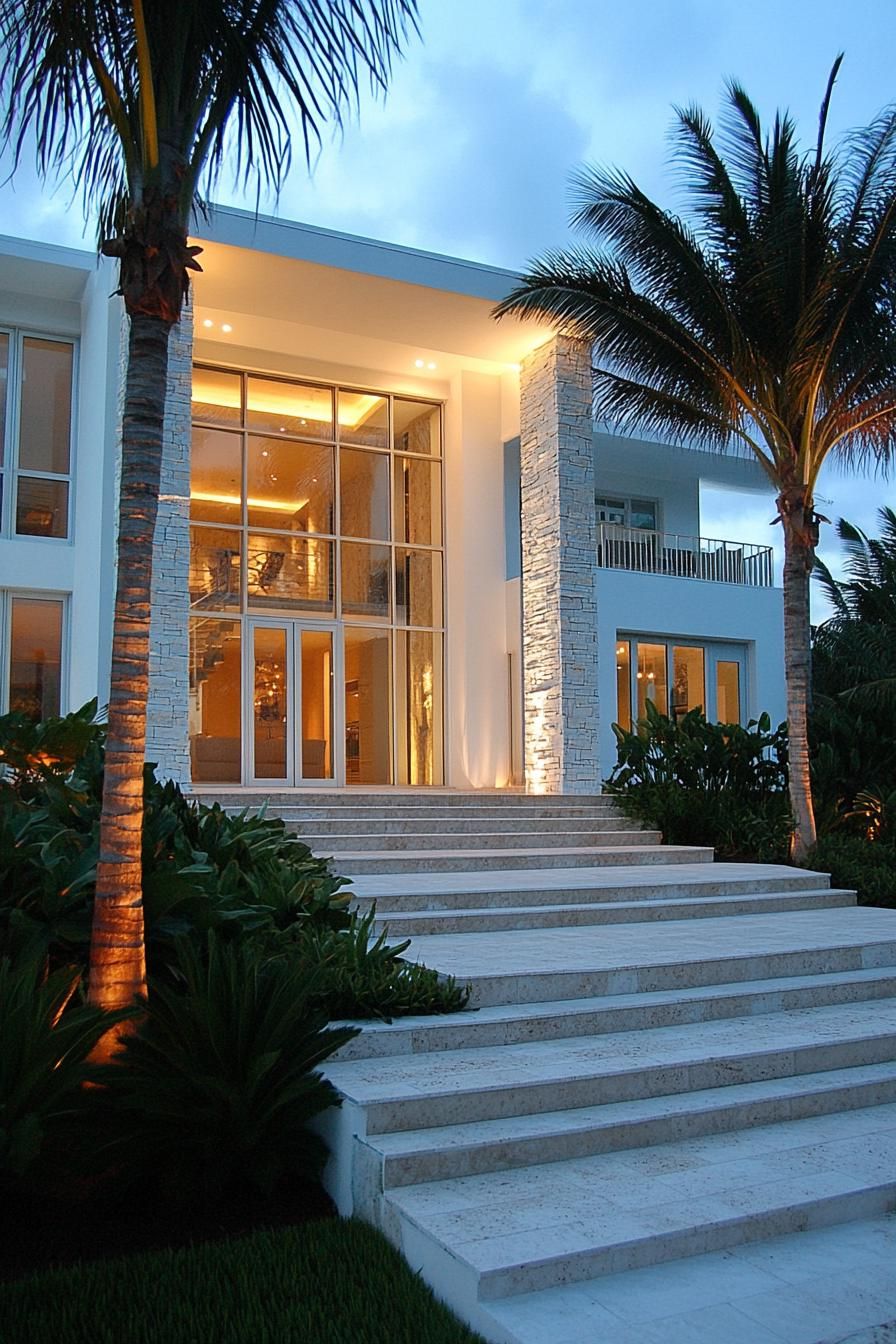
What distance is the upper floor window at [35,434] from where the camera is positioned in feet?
46.0

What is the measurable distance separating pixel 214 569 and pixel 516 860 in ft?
24.3

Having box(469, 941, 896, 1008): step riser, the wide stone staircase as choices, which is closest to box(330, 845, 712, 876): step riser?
the wide stone staircase

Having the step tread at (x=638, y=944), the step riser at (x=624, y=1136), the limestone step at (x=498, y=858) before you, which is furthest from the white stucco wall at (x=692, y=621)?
the step riser at (x=624, y=1136)

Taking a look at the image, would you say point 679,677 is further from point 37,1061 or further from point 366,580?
point 37,1061

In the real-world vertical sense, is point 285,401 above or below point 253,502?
above

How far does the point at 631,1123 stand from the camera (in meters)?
4.36

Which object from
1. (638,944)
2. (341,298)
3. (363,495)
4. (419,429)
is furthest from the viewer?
(419,429)

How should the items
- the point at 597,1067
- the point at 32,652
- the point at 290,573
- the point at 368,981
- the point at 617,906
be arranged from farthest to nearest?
the point at 290,573 < the point at 32,652 < the point at 617,906 < the point at 368,981 < the point at 597,1067

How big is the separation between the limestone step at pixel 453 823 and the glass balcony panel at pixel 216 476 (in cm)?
615

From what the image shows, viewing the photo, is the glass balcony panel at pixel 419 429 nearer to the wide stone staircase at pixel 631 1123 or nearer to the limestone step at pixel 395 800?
the limestone step at pixel 395 800

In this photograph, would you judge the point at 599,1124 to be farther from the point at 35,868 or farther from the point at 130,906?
the point at 35,868

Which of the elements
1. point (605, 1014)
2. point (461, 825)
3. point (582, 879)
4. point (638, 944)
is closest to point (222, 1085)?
point (605, 1014)

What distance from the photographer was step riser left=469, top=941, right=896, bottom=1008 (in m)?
5.56

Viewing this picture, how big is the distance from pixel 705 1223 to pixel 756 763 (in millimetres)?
8897
